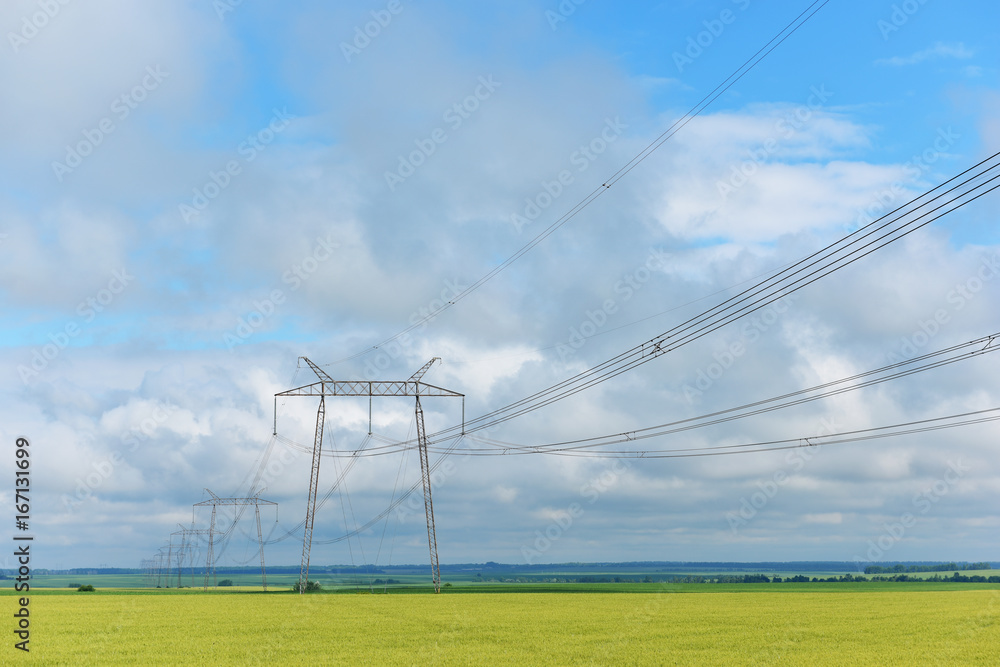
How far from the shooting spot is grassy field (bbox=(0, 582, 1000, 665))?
128 ft

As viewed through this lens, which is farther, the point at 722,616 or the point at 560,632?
the point at 722,616

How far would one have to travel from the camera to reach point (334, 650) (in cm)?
4216

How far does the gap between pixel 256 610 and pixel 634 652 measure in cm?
4087

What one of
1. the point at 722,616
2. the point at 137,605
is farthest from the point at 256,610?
the point at 722,616

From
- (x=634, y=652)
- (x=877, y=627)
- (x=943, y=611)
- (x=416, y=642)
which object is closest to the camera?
(x=634, y=652)

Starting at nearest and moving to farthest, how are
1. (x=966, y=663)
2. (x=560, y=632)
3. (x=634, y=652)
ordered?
(x=966, y=663), (x=634, y=652), (x=560, y=632)

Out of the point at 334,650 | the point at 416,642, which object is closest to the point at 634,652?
the point at 416,642

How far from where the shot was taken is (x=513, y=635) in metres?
48.4

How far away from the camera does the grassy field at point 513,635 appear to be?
39.0m

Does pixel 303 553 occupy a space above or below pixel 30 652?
above

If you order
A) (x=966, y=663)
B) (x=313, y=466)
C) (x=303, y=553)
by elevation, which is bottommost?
(x=966, y=663)

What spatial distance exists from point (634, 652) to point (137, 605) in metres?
59.9

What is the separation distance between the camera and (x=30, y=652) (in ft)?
135

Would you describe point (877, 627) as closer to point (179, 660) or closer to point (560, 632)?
point (560, 632)
